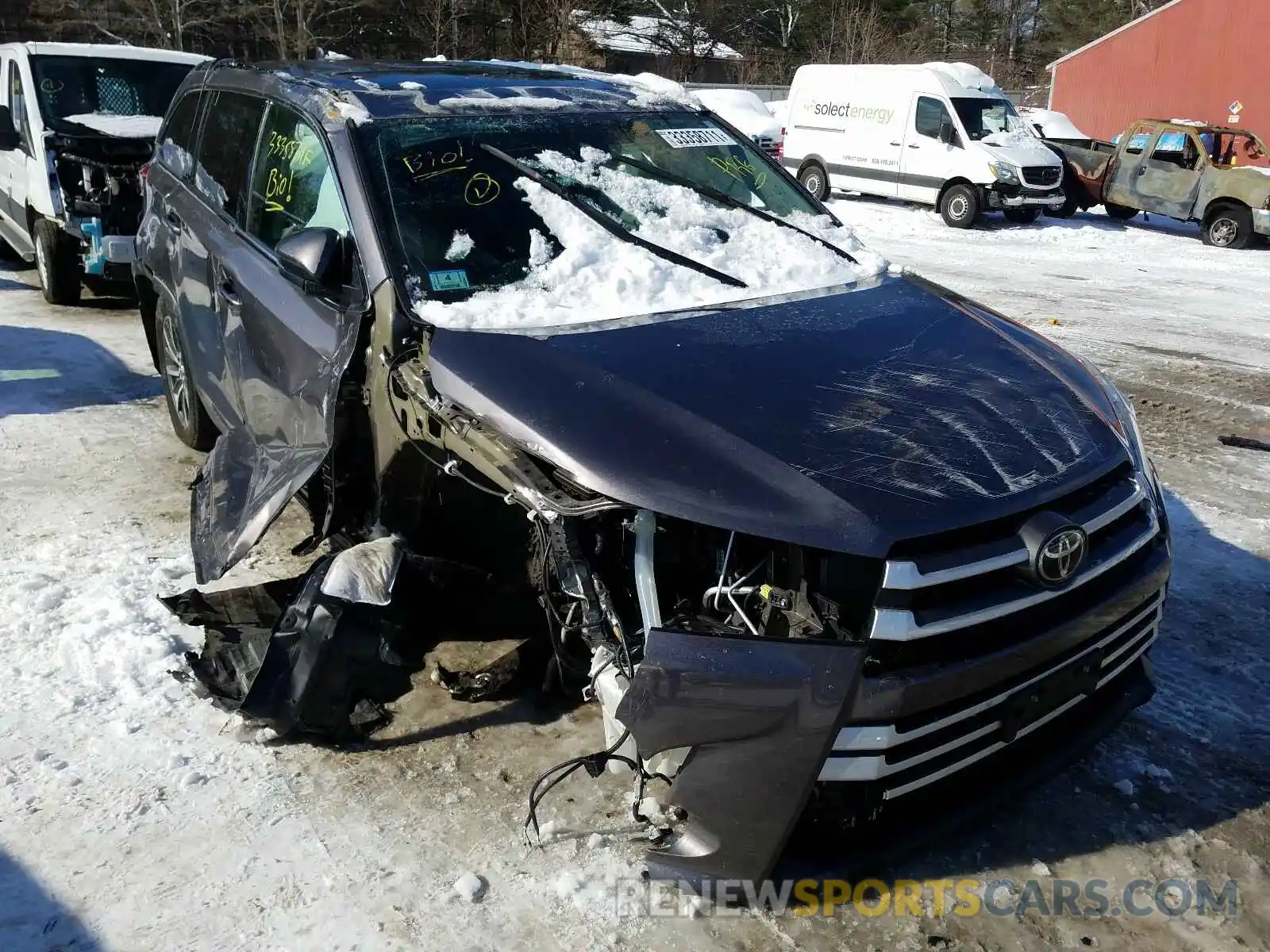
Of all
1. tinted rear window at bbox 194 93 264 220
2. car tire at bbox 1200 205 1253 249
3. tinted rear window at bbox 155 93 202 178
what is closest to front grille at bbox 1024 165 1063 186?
car tire at bbox 1200 205 1253 249

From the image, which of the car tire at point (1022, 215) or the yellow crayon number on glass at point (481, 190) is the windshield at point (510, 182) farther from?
the car tire at point (1022, 215)

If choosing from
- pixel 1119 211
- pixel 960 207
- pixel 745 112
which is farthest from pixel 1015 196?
pixel 745 112

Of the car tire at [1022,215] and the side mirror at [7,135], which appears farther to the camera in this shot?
the car tire at [1022,215]

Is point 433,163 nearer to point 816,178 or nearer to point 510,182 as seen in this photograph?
point 510,182

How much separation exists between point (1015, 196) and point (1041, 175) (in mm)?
644

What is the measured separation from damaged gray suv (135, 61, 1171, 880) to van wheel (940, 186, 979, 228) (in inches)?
497

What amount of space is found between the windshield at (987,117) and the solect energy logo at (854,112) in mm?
1183

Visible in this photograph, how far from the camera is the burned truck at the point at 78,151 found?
7945 mm

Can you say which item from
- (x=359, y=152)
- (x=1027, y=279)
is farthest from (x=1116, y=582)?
(x=1027, y=279)

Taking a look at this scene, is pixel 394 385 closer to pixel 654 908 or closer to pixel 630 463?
pixel 630 463

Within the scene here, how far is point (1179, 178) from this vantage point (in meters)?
15.4

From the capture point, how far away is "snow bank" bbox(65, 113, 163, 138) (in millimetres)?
8312

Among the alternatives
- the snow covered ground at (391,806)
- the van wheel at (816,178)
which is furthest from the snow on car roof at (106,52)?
the van wheel at (816,178)

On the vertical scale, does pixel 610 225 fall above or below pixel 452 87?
below
